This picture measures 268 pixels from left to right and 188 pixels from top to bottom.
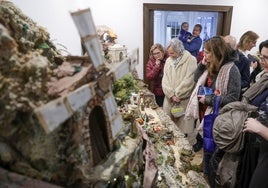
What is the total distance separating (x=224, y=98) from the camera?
7.46ft

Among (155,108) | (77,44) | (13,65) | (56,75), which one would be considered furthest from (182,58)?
(13,65)

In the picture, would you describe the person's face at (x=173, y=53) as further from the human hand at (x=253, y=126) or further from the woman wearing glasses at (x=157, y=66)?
the human hand at (x=253, y=126)

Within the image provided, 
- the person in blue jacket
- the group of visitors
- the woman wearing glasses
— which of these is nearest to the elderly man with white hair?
the group of visitors

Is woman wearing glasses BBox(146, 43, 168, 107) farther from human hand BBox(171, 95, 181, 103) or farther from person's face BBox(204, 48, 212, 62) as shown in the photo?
person's face BBox(204, 48, 212, 62)

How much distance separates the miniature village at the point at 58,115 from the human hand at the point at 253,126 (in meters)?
0.98

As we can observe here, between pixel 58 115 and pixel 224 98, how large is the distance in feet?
6.24

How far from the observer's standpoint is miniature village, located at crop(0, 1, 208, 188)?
805 millimetres

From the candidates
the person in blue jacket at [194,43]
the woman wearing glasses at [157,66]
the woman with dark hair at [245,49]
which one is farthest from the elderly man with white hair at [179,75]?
the person in blue jacket at [194,43]

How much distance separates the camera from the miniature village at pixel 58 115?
805 mm

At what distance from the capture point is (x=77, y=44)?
3055mm

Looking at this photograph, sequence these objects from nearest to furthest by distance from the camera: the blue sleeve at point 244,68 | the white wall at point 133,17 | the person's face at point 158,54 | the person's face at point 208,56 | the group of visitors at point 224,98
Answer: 1. the group of visitors at point 224,98
2. the person's face at point 208,56
3. the blue sleeve at point 244,68
4. the person's face at point 158,54
5. the white wall at point 133,17

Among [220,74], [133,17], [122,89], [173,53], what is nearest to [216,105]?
[220,74]

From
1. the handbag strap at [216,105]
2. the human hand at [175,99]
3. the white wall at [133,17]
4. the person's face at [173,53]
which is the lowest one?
the human hand at [175,99]

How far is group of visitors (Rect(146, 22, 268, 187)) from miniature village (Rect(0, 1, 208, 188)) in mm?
1048
